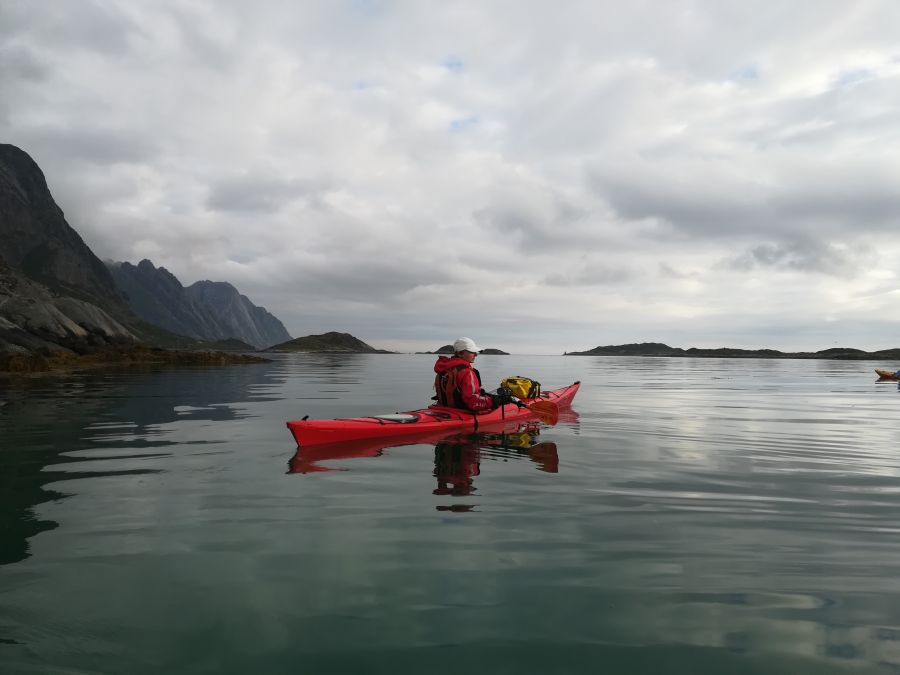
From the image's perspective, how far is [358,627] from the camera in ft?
12.8

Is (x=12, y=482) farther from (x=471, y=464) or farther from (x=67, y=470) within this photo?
(x=471, y=464)

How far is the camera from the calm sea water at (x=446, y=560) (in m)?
3.62

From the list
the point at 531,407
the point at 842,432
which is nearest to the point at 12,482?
the point at 531,407

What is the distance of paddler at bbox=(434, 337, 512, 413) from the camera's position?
45.0 feet

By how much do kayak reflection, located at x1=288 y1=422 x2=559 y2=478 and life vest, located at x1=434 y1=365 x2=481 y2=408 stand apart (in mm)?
1090

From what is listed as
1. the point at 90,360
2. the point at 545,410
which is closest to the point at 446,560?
the point at 545,410

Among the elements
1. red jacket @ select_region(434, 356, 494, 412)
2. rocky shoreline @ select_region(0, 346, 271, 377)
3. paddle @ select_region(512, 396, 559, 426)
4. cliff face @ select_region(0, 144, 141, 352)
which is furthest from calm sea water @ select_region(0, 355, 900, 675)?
cliff face @ select_region(0, 144, 141, 352)

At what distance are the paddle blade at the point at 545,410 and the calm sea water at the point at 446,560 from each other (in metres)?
5.13

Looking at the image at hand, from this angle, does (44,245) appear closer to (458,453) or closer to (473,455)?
(458,453)

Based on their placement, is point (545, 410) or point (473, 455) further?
point (545, 410)

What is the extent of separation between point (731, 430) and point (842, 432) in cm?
306

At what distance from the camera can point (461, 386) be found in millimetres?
13961

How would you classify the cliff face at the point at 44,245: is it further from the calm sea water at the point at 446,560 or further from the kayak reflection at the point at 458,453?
the calm sea water at the point at 446,560

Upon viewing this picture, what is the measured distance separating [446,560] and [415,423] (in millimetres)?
7591
